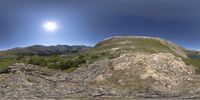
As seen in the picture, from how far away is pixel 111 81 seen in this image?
3393 inches

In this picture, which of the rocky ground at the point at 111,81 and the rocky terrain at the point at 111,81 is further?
the rocky ground at the point at 111,81

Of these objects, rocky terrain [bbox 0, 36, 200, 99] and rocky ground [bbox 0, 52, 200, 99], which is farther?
rocky ground [bbox 0, 52, 200, 99]

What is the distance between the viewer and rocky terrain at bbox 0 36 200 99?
77375 mm

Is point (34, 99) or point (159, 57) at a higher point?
point (159, 57)

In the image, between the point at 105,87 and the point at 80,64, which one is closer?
the point at 105,87

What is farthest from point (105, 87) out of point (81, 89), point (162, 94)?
point (162, 94)

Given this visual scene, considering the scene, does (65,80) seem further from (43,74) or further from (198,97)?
(198,97)

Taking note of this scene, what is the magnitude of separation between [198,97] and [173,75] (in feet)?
46.5

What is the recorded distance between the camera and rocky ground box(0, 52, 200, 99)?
77688 mm

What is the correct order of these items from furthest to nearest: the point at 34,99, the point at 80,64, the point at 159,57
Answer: the point at 80,64 → the point at 159,57 → the point at 34,99

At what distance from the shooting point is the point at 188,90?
8231cm

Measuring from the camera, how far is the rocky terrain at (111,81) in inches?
3046

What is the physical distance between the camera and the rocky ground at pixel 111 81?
255 ft

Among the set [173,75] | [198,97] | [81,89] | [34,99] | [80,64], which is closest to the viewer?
[34,99]
